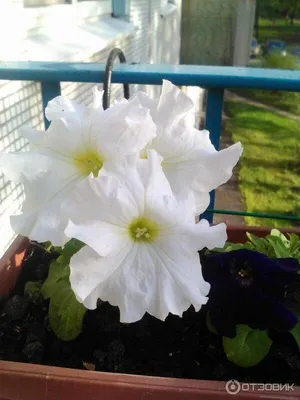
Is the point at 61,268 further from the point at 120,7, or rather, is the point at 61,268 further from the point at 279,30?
the point at 279,30

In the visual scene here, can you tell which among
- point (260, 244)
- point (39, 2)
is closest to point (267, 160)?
point (39, 2)

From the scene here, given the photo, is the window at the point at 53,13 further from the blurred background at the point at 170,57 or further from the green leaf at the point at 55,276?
the green leaf at the point at 55,276

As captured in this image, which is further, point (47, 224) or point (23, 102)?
point (23, 102)

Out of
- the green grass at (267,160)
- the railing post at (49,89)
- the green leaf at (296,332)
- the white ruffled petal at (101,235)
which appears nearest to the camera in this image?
the white ruffled petal at (101,235)

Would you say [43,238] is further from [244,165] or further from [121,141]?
[244,165]

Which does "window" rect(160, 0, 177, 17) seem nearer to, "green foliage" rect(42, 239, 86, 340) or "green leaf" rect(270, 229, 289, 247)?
"green leaf" rect(270, 229, 289, 247)

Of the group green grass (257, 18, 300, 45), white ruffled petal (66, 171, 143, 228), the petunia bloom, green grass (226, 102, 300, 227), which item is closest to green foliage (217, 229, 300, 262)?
the petunia bloom

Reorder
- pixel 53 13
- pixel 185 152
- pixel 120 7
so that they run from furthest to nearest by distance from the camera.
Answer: pixel 120 7, pixel 53 13, pixel 185 152

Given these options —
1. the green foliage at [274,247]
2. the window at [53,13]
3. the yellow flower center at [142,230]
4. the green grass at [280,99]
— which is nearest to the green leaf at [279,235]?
the green foliage at [274,247]
